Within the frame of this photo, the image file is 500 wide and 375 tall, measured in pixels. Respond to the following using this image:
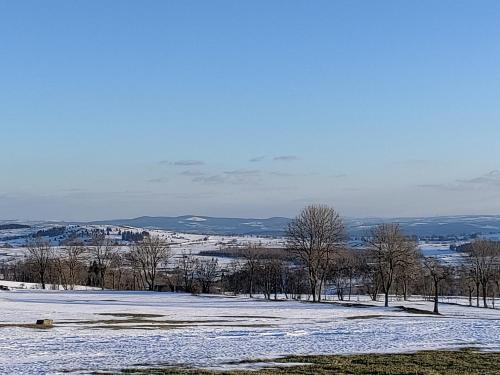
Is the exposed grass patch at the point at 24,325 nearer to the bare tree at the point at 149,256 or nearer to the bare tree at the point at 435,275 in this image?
the bare tree at the point at 435,275

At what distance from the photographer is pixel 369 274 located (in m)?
115

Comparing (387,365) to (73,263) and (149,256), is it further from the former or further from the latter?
(73,263)

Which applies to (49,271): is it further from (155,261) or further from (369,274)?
(369,274)

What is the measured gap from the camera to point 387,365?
20.6 metres

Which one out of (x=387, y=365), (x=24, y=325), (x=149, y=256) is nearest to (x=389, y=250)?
(x=149, y=256)

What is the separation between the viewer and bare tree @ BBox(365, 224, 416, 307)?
83250mm

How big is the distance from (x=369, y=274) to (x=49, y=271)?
5891 cm

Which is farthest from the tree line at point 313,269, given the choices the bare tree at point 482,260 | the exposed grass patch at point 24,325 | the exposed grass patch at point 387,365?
the exposed grass patch at point 387,365

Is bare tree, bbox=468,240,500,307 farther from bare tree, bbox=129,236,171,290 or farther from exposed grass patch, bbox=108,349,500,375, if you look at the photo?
exposed grass patch, bbox=108,349,500,375

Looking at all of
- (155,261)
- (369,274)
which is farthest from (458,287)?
(155,261)

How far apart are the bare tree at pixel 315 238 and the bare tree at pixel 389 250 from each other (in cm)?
513

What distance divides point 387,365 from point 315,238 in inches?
2553

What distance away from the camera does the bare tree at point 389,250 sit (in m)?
83.2

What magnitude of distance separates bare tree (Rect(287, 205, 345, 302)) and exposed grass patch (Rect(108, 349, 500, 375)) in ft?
196
